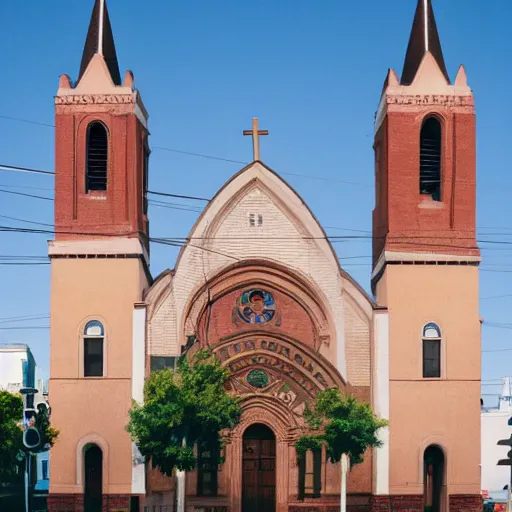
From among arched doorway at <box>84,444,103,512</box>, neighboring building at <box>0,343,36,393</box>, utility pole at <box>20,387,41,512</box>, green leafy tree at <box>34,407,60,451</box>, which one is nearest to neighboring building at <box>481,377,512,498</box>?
neighboring building at <box>0,343,36,393</box>

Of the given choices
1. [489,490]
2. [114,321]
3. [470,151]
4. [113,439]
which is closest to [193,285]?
[114,321]

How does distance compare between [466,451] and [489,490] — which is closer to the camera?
[466,451]

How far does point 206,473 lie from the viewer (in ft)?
149

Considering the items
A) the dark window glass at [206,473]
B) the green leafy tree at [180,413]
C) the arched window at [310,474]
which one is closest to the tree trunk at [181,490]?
the green leafy tree at [180,413]

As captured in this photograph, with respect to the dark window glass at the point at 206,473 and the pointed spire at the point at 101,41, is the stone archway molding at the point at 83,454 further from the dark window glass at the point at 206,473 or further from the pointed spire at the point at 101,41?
the pointed spire at the point at 101,41

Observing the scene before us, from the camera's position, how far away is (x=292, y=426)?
148 feet

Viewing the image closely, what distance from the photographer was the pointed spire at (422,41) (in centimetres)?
4700

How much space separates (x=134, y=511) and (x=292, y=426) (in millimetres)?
5860

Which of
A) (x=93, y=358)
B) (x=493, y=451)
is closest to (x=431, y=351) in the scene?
(x=93, y=358)

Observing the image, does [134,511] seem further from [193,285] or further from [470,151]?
[470,151]

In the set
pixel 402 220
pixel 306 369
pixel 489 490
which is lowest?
pixel 489 490

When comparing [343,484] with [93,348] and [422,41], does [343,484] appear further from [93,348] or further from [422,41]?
[422,41]

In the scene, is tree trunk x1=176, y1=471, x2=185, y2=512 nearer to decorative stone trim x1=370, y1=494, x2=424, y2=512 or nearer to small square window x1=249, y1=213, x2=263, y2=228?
decorative stone trim x1=370, y1=494, x2=424, y2=512

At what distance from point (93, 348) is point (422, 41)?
15060 mm
